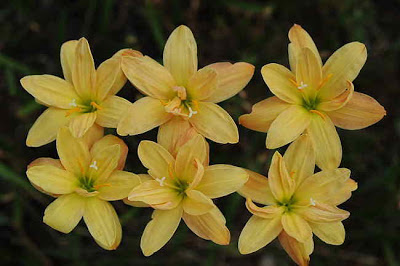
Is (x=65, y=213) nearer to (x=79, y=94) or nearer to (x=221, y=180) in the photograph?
(x=79, y=94)

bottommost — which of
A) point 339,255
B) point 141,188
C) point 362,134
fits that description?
point 339,255

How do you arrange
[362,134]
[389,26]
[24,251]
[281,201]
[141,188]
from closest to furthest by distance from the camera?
[141,188], [281,201], [362,134], [24,251], [389,26]

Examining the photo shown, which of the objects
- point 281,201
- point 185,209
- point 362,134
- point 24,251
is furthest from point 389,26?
point 24,251

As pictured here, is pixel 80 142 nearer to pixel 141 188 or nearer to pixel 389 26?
pixel 141 188

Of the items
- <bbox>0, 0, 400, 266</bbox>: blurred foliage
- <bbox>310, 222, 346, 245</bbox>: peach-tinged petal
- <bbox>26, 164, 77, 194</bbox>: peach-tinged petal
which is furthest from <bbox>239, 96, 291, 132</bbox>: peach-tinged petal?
<bbox>0, 0, 400, 266</bbox>: blurred foliage

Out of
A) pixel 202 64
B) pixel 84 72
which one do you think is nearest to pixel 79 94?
pixel 84 72
